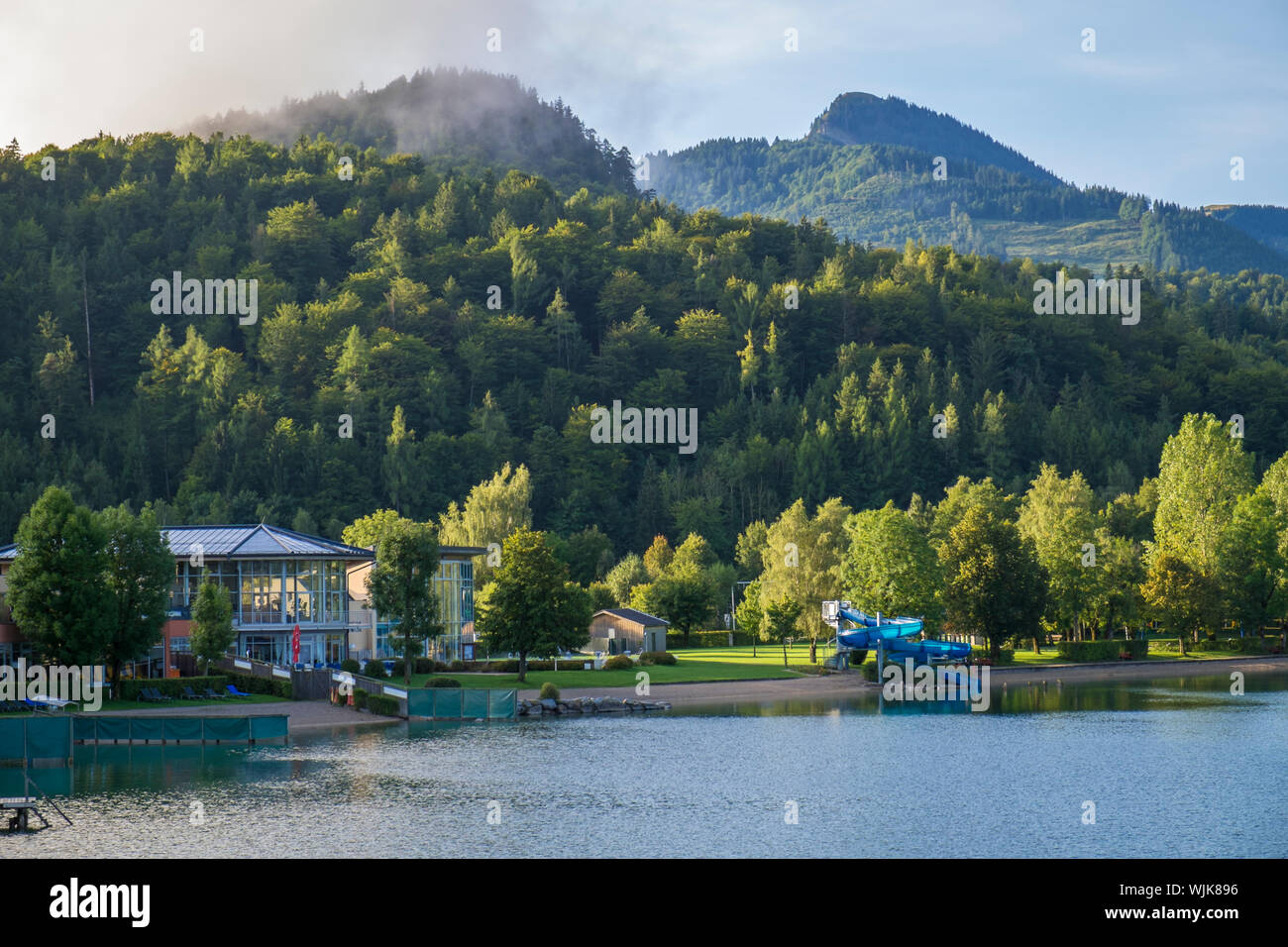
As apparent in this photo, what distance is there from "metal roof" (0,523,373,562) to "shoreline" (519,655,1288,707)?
14752 millimetres

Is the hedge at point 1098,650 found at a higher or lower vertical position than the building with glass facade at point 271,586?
lower

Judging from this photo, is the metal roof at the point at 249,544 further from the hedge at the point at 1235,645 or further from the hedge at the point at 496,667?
the hedge at the point at 1235,645

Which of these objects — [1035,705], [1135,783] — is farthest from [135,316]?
[1135,783]

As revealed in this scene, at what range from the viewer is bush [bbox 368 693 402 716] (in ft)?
207

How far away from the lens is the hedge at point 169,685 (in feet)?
201

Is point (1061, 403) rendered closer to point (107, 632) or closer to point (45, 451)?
point (45, 451)

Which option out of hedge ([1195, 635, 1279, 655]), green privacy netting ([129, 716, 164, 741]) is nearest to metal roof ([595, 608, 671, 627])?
hedge ([1195, 635, 1279, 655])

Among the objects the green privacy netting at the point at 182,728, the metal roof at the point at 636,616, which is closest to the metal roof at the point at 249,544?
the green privacy netting at the point at 182,728

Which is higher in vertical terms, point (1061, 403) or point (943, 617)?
point (1061, 403)

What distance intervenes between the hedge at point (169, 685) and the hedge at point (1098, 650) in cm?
5972

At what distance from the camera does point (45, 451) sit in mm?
149250

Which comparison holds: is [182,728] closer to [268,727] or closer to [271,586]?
[268,727]
